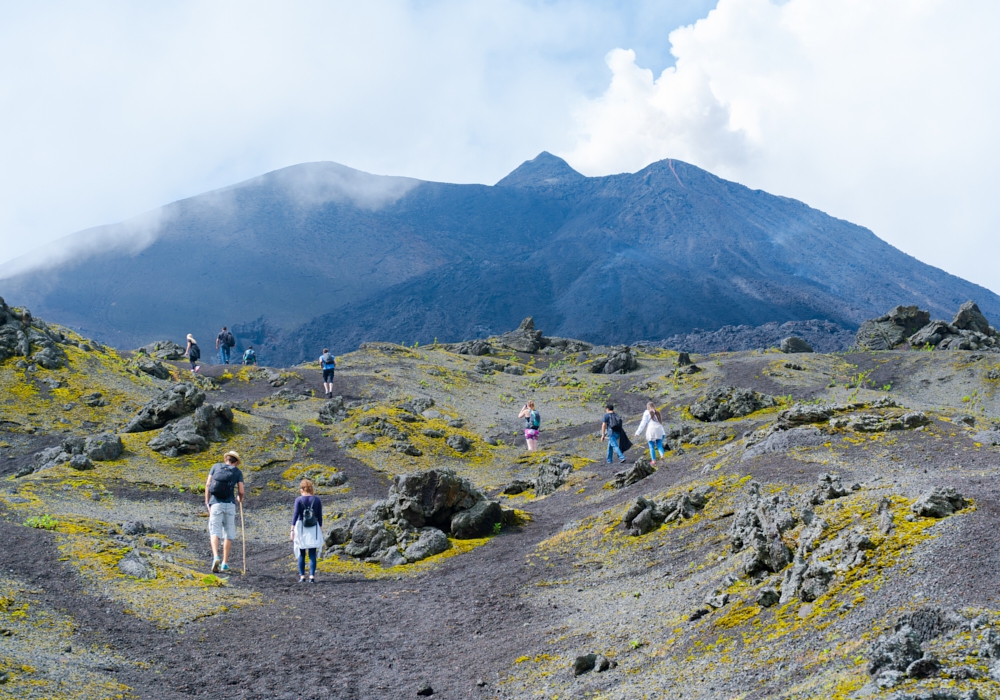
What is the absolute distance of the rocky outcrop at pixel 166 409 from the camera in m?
22.7

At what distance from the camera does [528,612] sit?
912 centimetres

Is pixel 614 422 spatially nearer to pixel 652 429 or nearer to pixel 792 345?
pixel 652 429

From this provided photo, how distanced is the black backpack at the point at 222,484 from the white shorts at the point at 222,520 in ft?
0.40

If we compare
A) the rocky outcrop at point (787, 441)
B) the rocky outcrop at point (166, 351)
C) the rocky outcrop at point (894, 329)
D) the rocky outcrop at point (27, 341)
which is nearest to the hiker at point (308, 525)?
the rocky outcrop at point (787, 441)

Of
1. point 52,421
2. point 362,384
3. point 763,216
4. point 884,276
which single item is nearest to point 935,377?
point 362,384

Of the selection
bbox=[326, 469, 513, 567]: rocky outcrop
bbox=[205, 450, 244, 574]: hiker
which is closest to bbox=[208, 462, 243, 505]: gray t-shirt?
bbox=[205, 450, 244, 574]: hiker

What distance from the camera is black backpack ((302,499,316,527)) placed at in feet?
Result: 36.1

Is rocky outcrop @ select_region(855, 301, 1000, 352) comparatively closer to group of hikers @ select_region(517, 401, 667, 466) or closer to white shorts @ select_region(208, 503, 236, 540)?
group of hikers @ select_region(517, 401, 667, 466)

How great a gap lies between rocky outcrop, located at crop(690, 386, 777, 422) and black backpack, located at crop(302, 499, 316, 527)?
1927 cm

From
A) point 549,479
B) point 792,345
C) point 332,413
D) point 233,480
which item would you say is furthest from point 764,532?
point 792,345

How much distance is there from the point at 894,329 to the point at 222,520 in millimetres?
51305

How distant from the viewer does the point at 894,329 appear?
49.6 meters

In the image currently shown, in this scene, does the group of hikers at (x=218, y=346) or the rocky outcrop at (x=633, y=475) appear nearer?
the rocky outcrop at (x=633, y=475)

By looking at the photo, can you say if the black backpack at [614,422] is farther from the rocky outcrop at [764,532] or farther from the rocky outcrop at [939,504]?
the rocky outcrop at [939,504]
